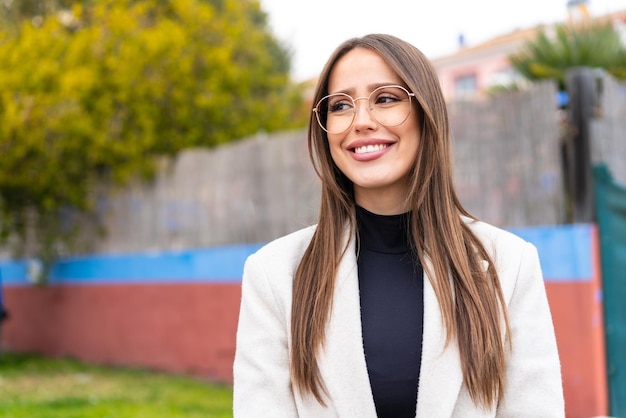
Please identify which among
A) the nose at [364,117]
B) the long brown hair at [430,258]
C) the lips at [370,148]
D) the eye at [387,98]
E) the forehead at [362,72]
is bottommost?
the long brown hair at [430,258]

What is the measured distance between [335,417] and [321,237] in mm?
494

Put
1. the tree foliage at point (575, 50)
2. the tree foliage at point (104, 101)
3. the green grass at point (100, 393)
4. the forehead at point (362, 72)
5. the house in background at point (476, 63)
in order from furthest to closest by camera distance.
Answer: the house in background at point (476, 63) → the tree foliage at point (104, 101) → the tree foliage at point (575, 50) → the green grass at point (100, 393) → the forehead at point (362, 72)

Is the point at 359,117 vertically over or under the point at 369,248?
over

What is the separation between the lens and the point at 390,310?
7.57 feet

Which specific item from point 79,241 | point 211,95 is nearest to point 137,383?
point 79,241

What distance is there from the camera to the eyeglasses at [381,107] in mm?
2260

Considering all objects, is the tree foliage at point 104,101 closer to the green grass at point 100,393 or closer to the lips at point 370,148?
the green grass at point 100,393

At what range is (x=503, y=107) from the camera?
634 cm

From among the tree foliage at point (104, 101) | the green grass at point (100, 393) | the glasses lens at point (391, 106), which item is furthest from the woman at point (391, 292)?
the tree foliage at point (104, 101)

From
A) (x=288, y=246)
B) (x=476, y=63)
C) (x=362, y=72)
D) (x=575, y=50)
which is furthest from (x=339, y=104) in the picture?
(x=476, y=63)

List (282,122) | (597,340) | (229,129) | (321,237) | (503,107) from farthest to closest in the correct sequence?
(282,122), (229,129), (503,107), (597,340), (321,237)

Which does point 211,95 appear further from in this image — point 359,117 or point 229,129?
point 359,117

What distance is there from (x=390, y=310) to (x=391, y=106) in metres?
0.55

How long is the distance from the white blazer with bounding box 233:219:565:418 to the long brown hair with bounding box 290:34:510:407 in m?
0.03
